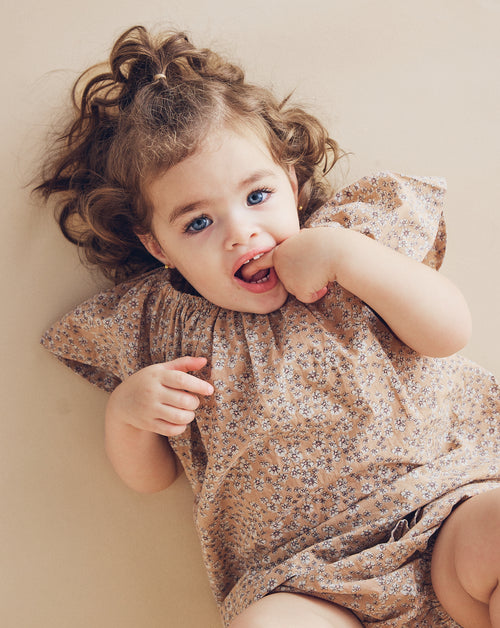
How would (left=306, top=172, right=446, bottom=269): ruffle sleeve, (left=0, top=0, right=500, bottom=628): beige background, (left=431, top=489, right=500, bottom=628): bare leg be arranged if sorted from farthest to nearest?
(left=0, top=0, right=500, bottom=628): beige background, (left=306, top=172, right=446, bottom=269): ruffle sleeve, (left=431, top=489, right=500, bottom=628): bare leg

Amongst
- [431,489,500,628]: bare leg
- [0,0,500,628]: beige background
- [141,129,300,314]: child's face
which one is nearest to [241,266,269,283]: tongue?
[141,129,300,314]: child's face

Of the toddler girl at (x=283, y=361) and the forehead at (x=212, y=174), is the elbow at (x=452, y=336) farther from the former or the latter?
the forehead at (x=212, y=174)

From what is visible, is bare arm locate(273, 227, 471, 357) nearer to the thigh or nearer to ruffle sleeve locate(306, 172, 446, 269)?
ruffle sleeve locate(306, 172, 446, 269)

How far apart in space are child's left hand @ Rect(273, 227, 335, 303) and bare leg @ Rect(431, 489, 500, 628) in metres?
0.40

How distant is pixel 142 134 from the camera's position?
3.24 feet

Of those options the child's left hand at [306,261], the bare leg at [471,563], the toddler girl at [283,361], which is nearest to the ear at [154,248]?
the toddler girl at [283,361]

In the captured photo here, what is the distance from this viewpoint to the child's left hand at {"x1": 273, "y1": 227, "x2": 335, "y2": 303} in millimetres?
951

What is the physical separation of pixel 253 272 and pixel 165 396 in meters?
0.24

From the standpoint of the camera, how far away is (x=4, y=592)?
1.15m

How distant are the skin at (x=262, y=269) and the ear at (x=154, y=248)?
67 millimetres

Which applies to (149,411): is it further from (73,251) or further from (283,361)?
(73,251)

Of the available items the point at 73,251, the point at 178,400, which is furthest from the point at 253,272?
the point at 73,251

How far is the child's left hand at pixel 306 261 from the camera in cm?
95

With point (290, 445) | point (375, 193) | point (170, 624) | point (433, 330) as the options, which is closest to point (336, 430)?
point (290, 445)
